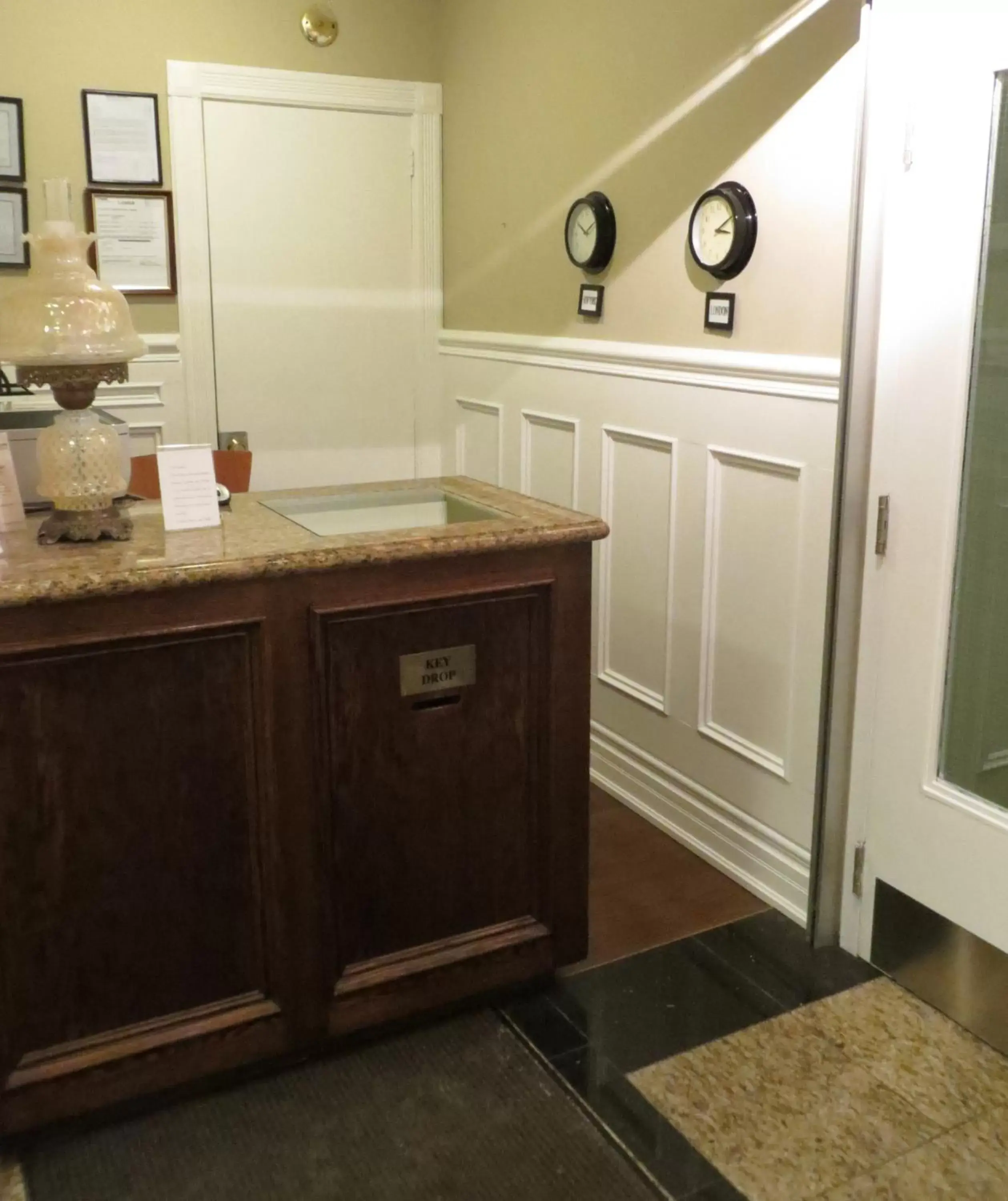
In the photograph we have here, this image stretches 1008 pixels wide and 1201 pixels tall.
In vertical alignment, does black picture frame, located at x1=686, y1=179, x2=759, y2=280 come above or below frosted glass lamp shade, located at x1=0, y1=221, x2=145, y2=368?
above

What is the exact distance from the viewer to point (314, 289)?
3994 mm

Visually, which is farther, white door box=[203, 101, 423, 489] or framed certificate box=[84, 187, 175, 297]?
white door box=[203, 101, 423, 489]

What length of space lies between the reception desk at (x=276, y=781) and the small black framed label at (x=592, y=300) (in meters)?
1.09

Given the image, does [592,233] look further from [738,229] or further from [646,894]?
[646,894]

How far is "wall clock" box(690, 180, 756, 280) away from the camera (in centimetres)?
254

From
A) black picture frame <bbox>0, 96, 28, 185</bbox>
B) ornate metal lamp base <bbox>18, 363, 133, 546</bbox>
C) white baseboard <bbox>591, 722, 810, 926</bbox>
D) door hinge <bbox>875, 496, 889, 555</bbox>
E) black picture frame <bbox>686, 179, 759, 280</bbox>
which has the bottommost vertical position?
white baseboard <bbox>591, 722, 810, 926</bbox>

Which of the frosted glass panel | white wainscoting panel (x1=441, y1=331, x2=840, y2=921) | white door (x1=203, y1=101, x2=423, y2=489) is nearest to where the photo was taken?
the frosted glass panel

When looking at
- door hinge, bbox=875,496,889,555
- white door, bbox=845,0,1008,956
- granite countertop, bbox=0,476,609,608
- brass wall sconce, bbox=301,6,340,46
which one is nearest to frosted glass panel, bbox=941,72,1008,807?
white door, bbox=845,0,1008,956

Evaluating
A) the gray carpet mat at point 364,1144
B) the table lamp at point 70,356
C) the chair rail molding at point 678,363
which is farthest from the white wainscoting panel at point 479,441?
the gray carpet mat at point 364,1144

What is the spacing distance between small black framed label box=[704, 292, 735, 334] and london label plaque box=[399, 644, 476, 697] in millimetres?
1092

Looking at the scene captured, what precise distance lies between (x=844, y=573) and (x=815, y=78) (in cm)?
102

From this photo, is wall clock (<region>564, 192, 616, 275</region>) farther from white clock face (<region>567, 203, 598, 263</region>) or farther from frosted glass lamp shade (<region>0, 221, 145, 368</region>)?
frosted glass lamp shade (<region>0, 221, 145, 368</region>)

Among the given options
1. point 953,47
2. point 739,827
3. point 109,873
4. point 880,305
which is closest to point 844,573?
point 880,305

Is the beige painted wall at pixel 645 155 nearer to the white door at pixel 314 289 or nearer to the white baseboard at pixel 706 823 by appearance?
the white door at pixel 314 289
